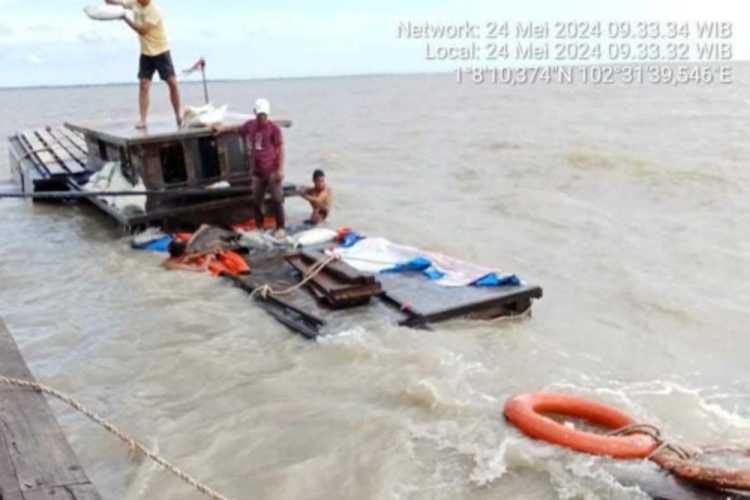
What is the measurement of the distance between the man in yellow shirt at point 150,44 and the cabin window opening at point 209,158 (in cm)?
79

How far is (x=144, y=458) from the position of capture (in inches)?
208

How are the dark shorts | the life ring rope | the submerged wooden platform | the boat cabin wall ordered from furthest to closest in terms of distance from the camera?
1. the dark shorts
2. the boat cabin wall
3. the submerged wooden platform
4. the life ring rope

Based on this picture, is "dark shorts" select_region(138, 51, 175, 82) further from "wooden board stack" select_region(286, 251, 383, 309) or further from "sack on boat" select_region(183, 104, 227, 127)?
"wooden board stack" select_region(286, 251, 383, 309)

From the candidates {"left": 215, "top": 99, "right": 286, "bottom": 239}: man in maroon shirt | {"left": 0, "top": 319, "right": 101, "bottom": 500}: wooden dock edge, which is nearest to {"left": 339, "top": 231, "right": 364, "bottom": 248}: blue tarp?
{"left": 215, "top": 99, "right": 286, "bottom": 239}: man in maroon shirt

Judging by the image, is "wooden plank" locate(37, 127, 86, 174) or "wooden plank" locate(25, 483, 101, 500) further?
"wooden plank" locate(37, 127, 86, 174)

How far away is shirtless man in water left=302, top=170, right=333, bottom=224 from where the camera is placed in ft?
39.4

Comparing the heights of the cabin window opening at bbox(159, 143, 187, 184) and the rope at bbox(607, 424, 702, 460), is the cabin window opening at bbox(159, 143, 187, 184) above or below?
above

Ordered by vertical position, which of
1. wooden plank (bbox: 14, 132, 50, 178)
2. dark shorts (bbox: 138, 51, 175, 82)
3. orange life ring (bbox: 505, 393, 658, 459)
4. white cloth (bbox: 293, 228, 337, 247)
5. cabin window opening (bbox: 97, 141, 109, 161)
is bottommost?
orange life ring (bbox: 505, 393, 658, 459)

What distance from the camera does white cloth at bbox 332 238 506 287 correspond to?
27.7ft

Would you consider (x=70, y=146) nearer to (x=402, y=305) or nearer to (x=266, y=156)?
(x=266, y=156)

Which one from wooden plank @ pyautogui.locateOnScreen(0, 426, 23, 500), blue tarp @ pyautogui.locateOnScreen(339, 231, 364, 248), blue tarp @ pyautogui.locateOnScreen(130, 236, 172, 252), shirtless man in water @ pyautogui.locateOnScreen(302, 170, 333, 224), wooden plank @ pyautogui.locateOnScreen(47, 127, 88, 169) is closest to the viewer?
wooden plank @ pyautogui.locateOnScreen(0, 426, 23, 500)

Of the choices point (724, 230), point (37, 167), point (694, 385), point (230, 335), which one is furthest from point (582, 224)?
point (37, 167)

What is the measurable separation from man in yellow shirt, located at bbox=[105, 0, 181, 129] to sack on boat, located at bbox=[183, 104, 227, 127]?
1.72 ft

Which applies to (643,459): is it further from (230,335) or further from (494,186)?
(494,186)
